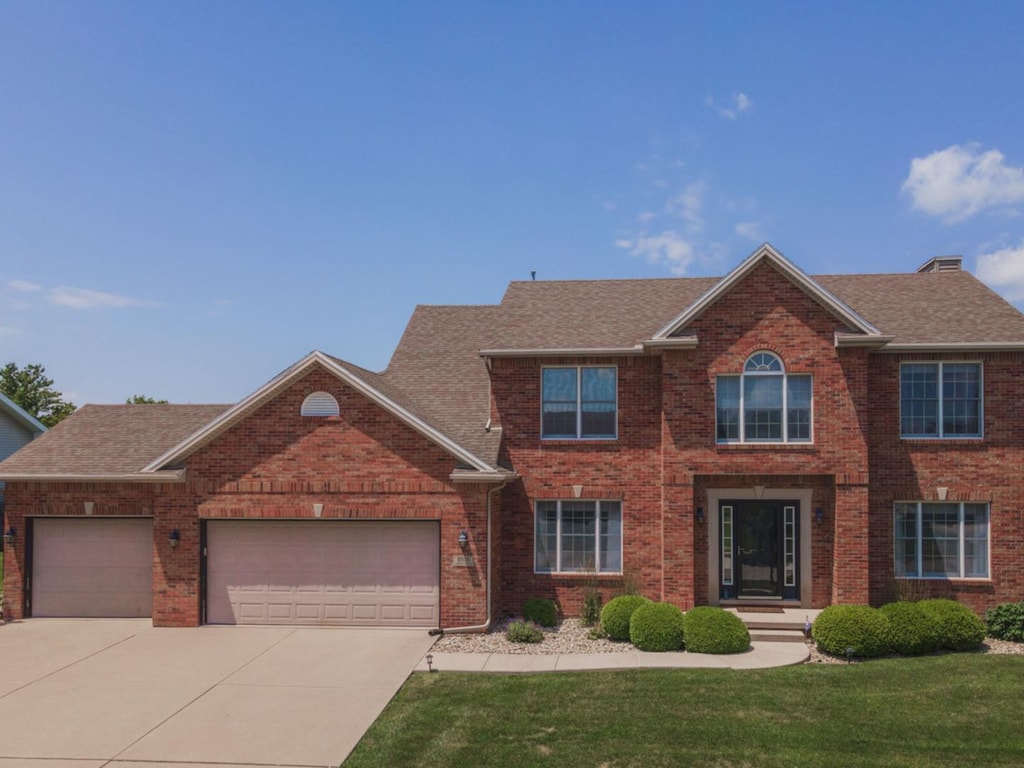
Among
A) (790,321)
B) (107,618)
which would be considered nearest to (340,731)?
(107,618)

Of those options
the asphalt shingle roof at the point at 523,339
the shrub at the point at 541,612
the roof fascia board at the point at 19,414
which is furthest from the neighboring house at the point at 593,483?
the roof fascia board at the point at 19,414

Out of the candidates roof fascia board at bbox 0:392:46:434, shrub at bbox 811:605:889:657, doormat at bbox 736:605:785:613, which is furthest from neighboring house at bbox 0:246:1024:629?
→ roof fascia board at bbox 0:392:46:434

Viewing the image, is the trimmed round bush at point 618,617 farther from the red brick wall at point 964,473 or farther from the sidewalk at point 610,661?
the red brick wall at point 964,473

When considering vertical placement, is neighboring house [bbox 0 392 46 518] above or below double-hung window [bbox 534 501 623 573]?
above

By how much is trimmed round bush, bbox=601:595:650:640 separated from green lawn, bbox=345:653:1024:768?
82.2 inches

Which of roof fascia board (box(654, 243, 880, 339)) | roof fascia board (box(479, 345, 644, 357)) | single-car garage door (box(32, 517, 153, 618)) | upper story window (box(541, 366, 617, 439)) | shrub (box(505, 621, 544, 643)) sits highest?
roof fascia board (box(654, 243, 880, 339))

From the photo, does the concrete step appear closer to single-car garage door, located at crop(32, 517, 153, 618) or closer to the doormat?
the doormat

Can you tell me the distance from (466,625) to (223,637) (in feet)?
16.5

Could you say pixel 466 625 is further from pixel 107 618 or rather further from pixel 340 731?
pixel 107 618

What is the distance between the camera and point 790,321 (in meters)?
16.6

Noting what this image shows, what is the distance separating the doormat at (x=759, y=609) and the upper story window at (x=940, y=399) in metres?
4.95

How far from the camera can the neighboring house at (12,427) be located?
29061 millimetres

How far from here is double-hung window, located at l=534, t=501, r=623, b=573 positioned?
57.6 ft

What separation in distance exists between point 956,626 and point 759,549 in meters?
4.12
